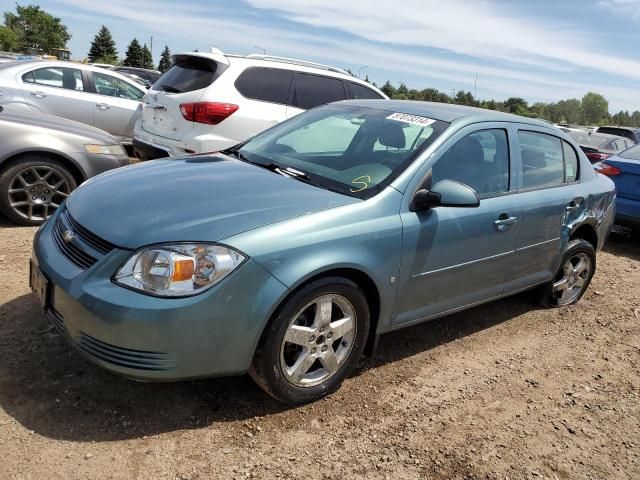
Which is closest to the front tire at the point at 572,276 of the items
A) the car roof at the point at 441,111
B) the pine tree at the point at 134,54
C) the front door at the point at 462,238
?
the front door at the point at 462,238

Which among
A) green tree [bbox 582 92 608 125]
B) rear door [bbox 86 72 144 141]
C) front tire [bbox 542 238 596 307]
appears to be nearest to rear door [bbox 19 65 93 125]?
rear door [bbox 86 72 144 141]

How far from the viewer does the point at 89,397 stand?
9.30 ft

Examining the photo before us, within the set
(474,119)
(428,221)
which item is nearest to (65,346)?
(428,221)

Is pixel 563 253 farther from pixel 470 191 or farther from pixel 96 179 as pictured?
pixel 96 179

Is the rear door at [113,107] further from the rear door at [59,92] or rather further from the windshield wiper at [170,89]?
the windshield wiper at [170,89]

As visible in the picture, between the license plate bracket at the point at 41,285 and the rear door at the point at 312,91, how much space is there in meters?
4.33

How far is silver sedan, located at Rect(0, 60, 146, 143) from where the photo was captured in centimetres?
788

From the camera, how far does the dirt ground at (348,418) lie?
252 centimetres

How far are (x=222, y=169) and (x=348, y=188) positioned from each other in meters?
0.82

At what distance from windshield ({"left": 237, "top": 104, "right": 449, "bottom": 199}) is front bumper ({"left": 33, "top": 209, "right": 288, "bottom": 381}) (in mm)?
948

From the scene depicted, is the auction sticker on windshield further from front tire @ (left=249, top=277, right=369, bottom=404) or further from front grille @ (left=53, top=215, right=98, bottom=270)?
front grille @ (left=53, top=215, right=98, bottom=270)

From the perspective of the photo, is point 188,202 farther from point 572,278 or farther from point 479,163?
point 572,278

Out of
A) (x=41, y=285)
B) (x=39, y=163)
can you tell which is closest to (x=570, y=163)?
(x=41, y=285)

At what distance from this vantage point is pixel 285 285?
2.62 m
